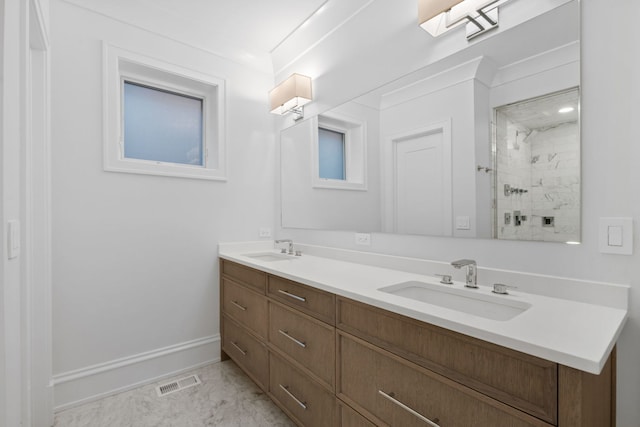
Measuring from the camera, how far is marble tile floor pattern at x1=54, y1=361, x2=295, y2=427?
174cm

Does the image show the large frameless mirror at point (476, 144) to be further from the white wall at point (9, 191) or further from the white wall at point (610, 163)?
the white wall at point (9, 191)

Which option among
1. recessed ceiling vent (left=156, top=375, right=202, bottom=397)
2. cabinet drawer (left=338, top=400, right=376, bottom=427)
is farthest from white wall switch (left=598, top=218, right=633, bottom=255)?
recessed ceiling vent (left=156, top=375, right=202, bottom=397)

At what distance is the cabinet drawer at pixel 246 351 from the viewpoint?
6.03 ft

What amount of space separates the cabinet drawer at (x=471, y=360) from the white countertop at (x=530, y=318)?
0.12ft

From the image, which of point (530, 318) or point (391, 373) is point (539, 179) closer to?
point (530, 318)

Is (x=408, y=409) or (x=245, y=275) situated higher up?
(x=245, y=275)

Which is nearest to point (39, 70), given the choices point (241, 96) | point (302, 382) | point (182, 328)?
point (241, 96)

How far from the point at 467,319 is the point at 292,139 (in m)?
2.08

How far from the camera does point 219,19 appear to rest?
2.29 metres

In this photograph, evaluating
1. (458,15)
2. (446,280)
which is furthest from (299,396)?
(458,15)

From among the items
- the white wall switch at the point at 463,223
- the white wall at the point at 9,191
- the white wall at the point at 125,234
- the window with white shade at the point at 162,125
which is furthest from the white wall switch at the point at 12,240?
the white wall switch at the point at 463,223

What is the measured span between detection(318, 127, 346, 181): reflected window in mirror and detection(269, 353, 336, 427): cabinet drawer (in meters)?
1.25

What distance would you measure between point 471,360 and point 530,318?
239mm

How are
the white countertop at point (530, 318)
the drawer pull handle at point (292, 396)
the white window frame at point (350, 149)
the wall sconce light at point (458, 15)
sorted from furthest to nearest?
the white window frame at point (350, 149) < the drawer pull handle at point (292, 396) < the wall sconce light at point (458, 15) < the white countertop at point (530, 318)
